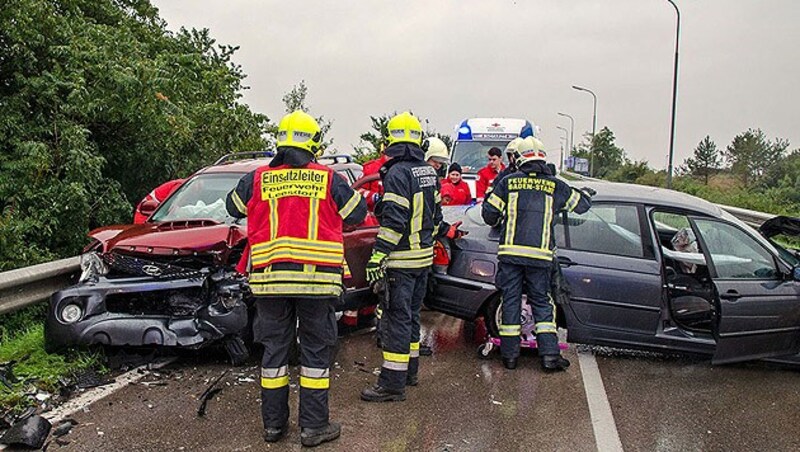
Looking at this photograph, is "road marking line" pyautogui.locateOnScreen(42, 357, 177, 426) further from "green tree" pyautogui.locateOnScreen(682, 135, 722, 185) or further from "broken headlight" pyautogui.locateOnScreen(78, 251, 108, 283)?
"green tree" pyautogui.locateOnScreen(682, 135, 722, 185)

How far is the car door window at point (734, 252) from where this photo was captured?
18.8ft

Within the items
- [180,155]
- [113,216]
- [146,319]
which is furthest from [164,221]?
[180,155]

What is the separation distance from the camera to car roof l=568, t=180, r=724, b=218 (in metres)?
5.95

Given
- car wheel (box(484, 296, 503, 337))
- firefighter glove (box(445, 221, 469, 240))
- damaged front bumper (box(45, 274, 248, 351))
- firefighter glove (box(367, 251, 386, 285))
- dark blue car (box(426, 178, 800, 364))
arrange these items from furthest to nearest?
car wheel (box(484, 296, 503, 337))
firefighter glove (box(445, 221, 469, 240))
dark blue car (box(426, 178, 800, 364))
damaged front bumper (box(45, 274, 248, 351))
firefighter glove (box(367, 251, 386, 285))

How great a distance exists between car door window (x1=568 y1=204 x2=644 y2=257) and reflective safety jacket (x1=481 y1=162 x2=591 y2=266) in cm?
26

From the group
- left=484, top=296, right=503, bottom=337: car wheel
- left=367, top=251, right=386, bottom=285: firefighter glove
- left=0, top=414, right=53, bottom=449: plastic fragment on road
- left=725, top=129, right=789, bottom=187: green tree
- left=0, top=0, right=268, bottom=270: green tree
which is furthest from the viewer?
left=725, top=129, right=789, bottom=187: green tree

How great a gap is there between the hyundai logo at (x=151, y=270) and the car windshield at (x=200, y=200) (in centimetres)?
86

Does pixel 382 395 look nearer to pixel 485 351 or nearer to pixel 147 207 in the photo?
pixel 485 351

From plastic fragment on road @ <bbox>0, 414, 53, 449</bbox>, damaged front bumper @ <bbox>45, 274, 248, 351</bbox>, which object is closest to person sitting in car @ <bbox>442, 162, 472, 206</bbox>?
damaged front bumper @ <bbox>45, 274, 248, 351</bbox>

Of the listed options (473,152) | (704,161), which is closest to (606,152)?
(704,161)

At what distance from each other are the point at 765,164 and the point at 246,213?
6421 cm

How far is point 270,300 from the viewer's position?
13.8 ft

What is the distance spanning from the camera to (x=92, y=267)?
217 inches

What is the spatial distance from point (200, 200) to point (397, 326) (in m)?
2.66
